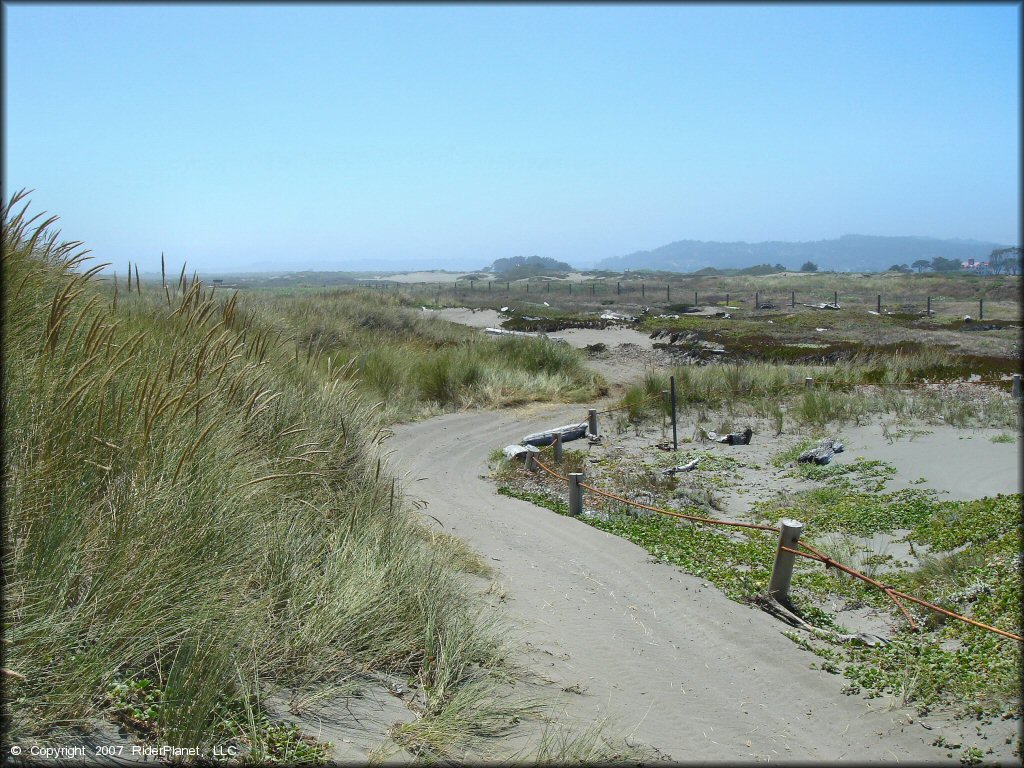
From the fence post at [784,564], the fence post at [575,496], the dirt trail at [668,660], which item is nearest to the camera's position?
the dirt trail at [668,660]

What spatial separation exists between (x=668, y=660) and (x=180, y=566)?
3.75 meters

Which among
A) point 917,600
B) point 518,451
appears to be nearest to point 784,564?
point 917,600

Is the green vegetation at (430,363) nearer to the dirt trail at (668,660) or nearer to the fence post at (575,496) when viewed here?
the fence post at (575,496)

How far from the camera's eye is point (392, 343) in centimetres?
2223

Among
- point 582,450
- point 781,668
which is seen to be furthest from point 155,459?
point 582,450

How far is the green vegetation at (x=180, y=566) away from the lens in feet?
9.64

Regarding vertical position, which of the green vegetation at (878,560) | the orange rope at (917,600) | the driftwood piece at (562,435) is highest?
the orange rope at (917,600)

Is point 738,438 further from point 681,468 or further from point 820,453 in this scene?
point 681,468

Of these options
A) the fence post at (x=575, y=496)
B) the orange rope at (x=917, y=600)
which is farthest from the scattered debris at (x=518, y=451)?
the orange rope at (x=917, y=600)

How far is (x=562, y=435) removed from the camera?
14.8m

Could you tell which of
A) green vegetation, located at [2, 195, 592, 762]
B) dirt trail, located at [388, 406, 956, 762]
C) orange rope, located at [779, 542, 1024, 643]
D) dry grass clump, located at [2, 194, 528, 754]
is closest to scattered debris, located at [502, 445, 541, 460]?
dirt trail, located at [388, 406, 956, 762]

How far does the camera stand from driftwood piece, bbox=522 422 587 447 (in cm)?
1437

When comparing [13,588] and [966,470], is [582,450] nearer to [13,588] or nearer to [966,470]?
[966,470]

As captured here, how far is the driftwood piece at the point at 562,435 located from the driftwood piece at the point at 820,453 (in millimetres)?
4392
